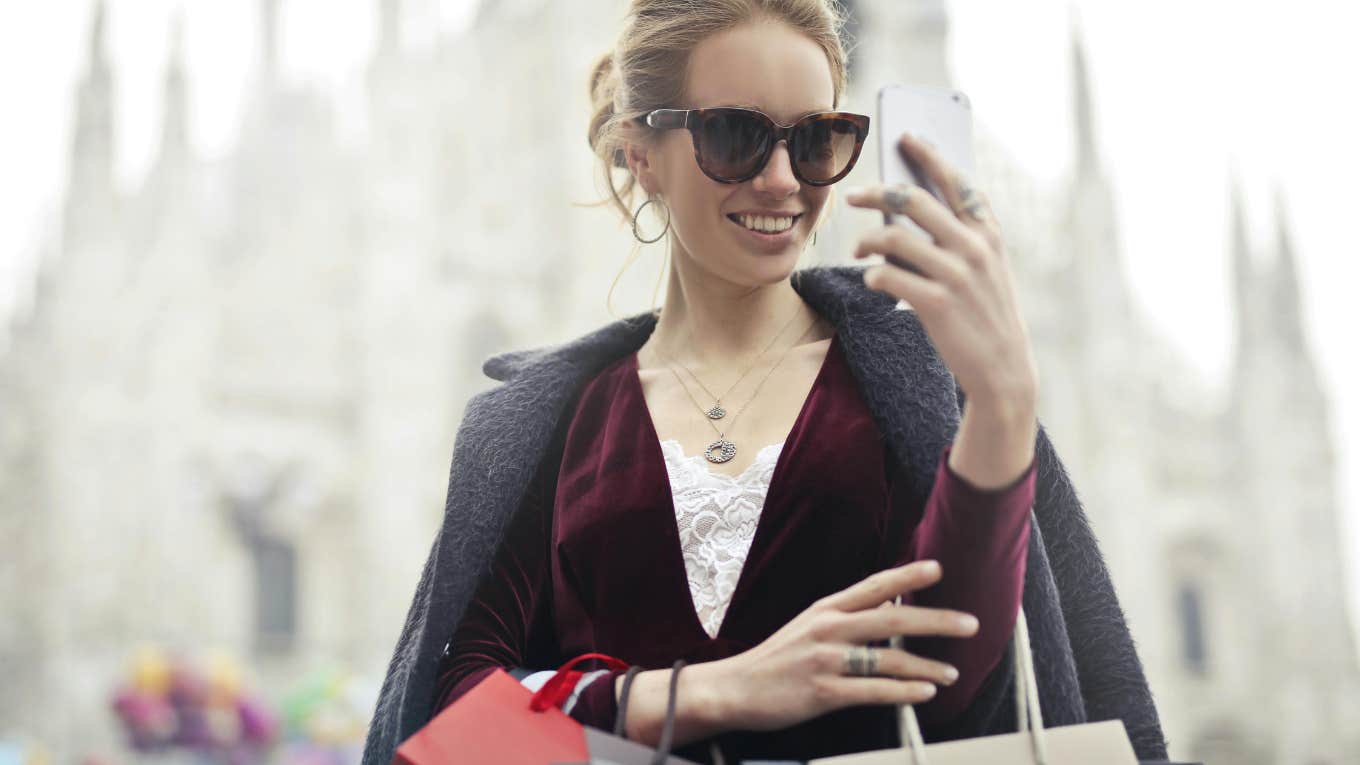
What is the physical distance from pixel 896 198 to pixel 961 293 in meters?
0.06

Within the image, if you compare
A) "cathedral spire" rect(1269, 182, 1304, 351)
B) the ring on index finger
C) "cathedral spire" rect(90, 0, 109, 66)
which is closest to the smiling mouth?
the ring on index finger

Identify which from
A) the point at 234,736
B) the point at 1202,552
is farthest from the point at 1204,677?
the point at 234,736

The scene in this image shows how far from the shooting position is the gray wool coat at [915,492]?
38.6 inches

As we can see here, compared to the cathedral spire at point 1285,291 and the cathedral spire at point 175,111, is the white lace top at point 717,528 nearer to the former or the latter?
the cathedral spire at point 175,111

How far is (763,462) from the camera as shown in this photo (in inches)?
40.7

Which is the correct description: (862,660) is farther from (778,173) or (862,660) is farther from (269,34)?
(269,34)

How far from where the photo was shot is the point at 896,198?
0.79 metres

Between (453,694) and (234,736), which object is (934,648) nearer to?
(453,694)

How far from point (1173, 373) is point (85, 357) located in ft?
47.4

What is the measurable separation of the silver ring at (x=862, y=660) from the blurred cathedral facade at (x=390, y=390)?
354 inches

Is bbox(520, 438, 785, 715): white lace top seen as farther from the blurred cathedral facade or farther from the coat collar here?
the blurred cathedral facade

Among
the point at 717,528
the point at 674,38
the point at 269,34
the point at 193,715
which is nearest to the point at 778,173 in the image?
the point at 674,38

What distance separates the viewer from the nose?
1.00 metres

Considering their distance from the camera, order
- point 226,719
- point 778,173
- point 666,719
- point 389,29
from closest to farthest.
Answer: point 666,719, point 778,173, point 226,719, point 389,29
